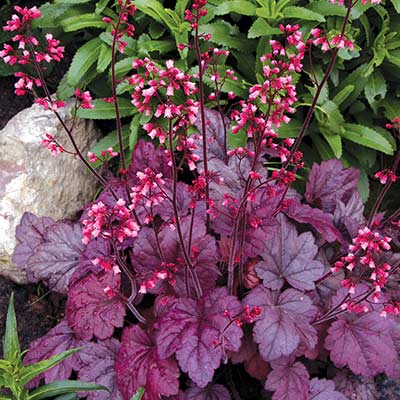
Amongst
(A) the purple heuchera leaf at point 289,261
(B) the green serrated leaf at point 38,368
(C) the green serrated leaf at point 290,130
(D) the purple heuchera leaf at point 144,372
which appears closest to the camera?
(B) the green serrated leaf at point 38,368

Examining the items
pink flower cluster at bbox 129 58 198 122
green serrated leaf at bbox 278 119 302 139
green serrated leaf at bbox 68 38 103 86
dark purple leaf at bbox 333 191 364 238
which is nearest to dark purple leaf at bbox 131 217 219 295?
pink flower cluster at bbox 129 58 198 122

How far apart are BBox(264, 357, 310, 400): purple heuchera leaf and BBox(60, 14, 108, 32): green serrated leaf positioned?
226cm

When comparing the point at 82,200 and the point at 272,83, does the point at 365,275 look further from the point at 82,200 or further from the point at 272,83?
the point at 82,200

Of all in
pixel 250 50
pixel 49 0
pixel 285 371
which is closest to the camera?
pixel 285 371

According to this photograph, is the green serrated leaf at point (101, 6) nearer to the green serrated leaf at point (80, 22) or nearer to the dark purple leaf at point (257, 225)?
the green serrated leaf at point (80, 22)

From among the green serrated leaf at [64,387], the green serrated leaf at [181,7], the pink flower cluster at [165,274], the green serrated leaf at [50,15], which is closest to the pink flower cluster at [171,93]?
the pink flower cluster at [165,274]

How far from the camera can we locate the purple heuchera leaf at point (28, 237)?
284cm

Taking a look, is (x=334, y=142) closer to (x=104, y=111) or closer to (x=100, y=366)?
(x=104, y=111)

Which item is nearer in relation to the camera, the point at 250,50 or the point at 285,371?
the point at 285,371

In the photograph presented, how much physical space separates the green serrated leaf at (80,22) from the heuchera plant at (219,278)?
0.85m

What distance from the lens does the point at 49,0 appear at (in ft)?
13.1

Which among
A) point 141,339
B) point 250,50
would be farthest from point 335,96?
point 141,339

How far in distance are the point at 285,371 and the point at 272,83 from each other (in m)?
1.27

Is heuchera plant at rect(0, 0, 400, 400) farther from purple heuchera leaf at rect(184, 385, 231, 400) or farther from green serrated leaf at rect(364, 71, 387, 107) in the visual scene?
green serrated leaf at rect(364, 71, 387, 107)
